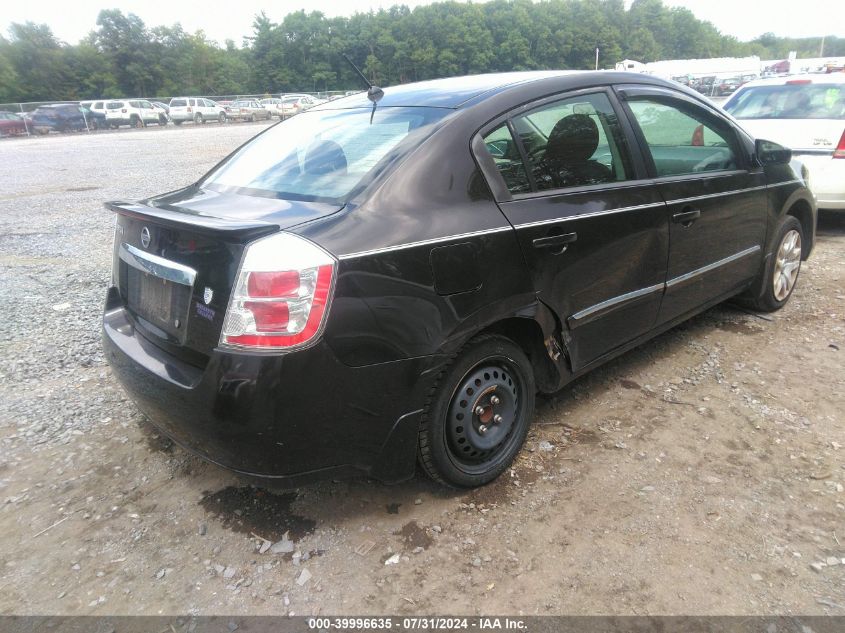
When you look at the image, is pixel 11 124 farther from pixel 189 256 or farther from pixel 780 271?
pixel 780 271

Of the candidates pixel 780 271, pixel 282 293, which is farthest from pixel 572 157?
pixel 780 271

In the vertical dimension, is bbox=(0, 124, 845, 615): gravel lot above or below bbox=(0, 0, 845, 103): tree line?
below

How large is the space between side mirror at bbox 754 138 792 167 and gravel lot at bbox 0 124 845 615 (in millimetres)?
1266

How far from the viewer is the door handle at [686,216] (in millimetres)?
3262

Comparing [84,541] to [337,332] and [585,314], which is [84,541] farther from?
[585,314]

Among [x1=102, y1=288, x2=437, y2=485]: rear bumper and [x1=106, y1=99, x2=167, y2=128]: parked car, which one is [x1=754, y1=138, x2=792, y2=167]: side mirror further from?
[x1=106, y1=99, x2=167, y2=128]: parked car

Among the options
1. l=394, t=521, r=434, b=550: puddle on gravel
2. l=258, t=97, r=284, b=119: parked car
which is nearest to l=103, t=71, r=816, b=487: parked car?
l=394, t=521, r=434, b=550: puddle on gravel

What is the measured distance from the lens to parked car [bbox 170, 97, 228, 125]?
37281 mm

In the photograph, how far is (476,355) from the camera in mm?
2480

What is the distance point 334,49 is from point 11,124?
162ft

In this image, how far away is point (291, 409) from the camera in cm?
203

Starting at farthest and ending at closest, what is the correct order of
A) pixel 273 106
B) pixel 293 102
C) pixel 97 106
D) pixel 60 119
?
1. pixel 293 102
2. pixel 273 106
3. pixel 97 106
4. pixel 60 119

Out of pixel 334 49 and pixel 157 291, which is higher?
pixel 334 49

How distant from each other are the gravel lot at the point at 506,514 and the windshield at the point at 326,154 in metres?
1.24
